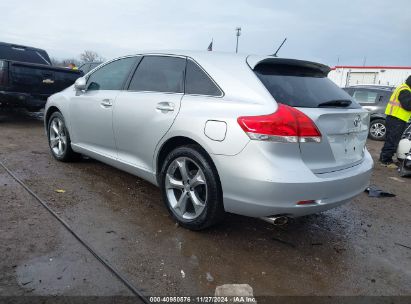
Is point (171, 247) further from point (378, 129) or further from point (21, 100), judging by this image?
point (378, 129)

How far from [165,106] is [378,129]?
874 centimetres

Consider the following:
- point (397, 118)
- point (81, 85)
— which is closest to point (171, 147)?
point (81, 85)

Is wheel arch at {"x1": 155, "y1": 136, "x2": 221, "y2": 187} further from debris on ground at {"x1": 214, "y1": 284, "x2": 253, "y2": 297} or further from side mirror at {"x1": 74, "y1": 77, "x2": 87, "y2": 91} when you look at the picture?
side mirror at {"x1": 74, "y1": 77, "x2": 87, "y2": 91}

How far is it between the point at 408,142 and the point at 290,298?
5081 mm


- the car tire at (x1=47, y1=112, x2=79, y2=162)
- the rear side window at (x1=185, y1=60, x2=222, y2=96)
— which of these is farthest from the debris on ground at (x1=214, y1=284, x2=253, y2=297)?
the car tire at (x1=47, y1=112, x2=79, y2=162)

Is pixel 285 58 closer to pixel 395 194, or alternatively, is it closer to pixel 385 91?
pixel 395 194

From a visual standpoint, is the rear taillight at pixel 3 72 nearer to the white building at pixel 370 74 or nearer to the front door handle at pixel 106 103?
the front door handle at pixel 106 103

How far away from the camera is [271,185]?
8.59ft

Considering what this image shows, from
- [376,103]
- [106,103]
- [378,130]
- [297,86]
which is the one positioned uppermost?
[297,86]

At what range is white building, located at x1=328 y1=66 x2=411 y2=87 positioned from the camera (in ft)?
90.0

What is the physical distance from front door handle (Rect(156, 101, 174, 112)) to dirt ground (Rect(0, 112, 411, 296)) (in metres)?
1.05

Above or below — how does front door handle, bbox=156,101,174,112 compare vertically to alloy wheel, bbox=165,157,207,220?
above

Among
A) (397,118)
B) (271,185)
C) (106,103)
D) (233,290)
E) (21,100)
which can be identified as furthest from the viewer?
(21,100)

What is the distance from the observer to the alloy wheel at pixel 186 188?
10.3 ft
